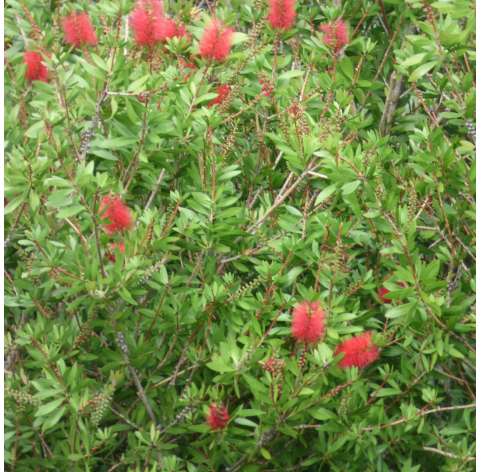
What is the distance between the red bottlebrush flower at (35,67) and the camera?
3.01 m

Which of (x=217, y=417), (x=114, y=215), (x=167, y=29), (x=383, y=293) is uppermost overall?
(x=167, y=29)

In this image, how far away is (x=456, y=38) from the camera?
2.50 m

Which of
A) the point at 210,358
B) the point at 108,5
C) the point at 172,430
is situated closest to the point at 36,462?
the point at 172,430

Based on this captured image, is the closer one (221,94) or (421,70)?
(421,70)

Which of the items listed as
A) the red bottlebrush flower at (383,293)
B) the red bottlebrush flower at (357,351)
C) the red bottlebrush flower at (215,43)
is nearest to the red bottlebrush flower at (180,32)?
the red bottlebrush flower at (215,43)

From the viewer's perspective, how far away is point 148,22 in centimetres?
260

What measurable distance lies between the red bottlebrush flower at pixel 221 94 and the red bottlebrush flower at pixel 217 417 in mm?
1024

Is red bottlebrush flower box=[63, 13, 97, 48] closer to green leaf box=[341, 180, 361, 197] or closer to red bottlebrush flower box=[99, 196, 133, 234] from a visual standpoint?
red bottlebrush flower box=[99, 196, 133, 234]

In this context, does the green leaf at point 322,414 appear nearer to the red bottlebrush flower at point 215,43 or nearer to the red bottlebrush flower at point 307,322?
the red bottlebrush flower at point 307,322

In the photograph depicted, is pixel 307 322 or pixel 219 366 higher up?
pixel 307 322

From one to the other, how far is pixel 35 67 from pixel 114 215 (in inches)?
34.4

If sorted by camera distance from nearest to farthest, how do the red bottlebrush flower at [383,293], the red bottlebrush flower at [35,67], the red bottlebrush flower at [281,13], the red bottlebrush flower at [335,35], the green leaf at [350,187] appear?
1. the green leaf at [350,187]
2. the red bottlebrush flower at [383,293]
3. the red bottlebrush flower at [281,13]
4. the red bottlebrush flower at [35,67]
5. the red bottlebrush flower at [335,35]

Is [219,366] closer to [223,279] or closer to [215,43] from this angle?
[223,279]

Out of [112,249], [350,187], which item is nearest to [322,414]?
[350,187]
